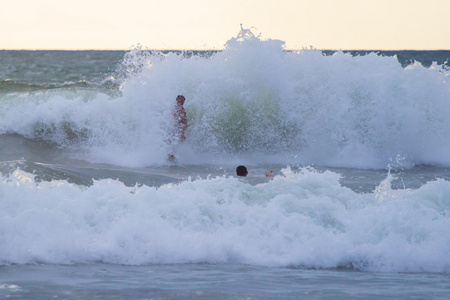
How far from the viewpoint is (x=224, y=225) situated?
6.71m

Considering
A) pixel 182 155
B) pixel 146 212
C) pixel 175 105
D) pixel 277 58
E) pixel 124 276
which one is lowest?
pixel 124 276

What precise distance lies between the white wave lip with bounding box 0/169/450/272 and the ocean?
2cm

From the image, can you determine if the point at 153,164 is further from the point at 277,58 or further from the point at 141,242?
the point at 141,242

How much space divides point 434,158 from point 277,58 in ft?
13.3

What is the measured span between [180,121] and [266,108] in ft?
7.60

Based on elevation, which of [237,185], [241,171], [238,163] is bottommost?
[237,185]

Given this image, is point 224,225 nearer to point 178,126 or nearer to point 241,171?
point 241,171

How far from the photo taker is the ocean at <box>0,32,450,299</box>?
5711 mm

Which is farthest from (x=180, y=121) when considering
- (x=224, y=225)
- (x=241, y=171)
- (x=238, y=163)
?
(x=224, y=225)

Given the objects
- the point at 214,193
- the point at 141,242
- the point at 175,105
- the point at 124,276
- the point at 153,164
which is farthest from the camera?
the point at 175,105

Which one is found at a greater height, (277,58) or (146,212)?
(277,58)

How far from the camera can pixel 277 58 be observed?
14703 millimetres

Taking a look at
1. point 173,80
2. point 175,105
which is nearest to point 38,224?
point 175,105

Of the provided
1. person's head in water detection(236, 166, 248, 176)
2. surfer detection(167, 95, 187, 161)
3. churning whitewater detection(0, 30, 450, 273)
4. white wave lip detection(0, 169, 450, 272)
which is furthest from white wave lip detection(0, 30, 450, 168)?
white wave lip detection(0, 169, 450, 272)
